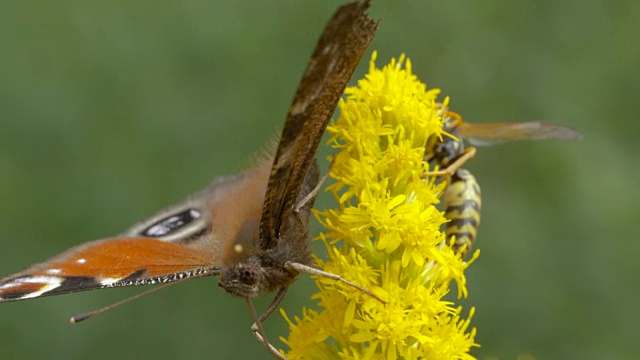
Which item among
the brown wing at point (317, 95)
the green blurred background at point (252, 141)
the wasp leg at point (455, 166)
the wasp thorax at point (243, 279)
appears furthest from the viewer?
the green blurred background at point (252, 141)

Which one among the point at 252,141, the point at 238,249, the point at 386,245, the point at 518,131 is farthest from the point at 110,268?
the point at 252,141

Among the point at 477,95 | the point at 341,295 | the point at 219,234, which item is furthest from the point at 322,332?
the point at 477,95

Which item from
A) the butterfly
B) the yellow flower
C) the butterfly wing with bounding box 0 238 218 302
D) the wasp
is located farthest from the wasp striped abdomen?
the butterfly wing with bounding box 0 238 218 302

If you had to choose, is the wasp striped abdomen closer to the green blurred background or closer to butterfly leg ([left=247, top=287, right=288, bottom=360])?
butterfly leg ([left=247, top=287, right=288, bottom=360])

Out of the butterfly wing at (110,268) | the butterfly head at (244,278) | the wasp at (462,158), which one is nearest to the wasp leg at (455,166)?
the wasp at (462,158)

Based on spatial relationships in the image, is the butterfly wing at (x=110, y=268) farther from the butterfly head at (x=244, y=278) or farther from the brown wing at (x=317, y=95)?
the brown wing at (x=317, y=95)

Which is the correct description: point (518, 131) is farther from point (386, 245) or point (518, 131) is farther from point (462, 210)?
point (386, 245)
